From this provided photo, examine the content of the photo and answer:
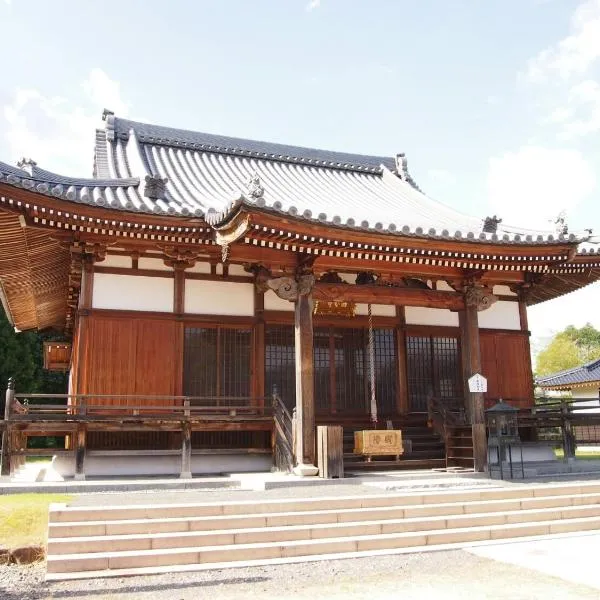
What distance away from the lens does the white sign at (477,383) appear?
12.9 m

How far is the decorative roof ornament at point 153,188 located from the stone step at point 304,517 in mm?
8013

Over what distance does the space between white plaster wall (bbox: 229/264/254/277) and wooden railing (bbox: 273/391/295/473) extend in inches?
117

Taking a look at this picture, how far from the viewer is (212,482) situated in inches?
455

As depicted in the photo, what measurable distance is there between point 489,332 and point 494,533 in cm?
819

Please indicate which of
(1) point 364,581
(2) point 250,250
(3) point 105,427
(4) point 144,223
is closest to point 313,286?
(2) point 250,250

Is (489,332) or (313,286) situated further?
(489,332)

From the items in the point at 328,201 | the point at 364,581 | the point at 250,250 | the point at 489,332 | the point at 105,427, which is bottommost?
the point at 364,581

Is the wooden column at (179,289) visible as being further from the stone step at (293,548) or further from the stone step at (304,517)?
the stone step at (293,548)

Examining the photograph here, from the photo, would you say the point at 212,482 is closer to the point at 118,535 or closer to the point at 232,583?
the point at 118,535

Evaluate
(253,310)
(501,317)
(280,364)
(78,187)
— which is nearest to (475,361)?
(501,317)

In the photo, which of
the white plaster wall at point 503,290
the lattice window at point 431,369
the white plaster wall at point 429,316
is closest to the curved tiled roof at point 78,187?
the white plaster wall at point 429,316

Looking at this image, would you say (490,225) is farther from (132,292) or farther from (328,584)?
(328,584)

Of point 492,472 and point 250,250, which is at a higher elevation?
point 250,250

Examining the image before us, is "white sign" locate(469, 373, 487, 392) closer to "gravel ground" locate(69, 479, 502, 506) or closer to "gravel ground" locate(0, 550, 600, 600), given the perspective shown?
Answer: "gravel ground" locate(69, 479, 502, 506)
